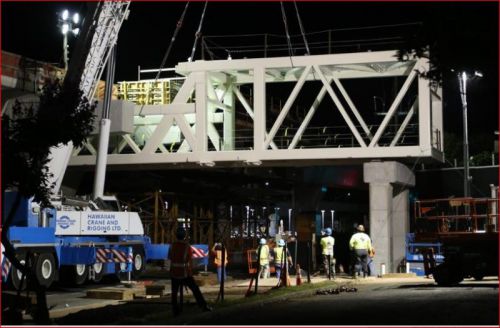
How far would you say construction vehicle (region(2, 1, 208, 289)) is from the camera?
953 inches

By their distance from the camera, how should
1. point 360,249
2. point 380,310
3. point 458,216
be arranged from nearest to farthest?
point 380,310 < point 458,216 < point 360,249

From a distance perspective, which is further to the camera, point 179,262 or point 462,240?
point 462,240

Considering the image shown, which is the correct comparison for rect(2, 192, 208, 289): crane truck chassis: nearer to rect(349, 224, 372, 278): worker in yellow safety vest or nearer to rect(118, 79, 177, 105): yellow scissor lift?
rect(349, 224, 372, 278): worker in yellow safety vest

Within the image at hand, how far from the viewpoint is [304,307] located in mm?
16844

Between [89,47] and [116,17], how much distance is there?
1717mm

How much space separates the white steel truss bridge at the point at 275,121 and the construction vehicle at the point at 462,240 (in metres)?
10.3

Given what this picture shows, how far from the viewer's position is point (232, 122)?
1531 inches

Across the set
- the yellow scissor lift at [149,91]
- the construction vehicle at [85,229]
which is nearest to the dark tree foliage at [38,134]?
the construction vehicle at [85,229]

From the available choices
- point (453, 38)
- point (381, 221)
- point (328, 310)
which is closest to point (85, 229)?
point (381, 221)

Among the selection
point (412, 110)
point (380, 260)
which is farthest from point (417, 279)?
point (412, 110)

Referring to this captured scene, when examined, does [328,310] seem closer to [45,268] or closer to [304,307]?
Result: [304,307]

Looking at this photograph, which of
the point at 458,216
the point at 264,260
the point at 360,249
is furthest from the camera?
the point at 360,249

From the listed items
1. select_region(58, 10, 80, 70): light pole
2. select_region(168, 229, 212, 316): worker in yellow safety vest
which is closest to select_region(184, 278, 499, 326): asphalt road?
select_region(168, 229, 212, 316): worker in yellow safety vest

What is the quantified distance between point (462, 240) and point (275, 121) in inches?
639
